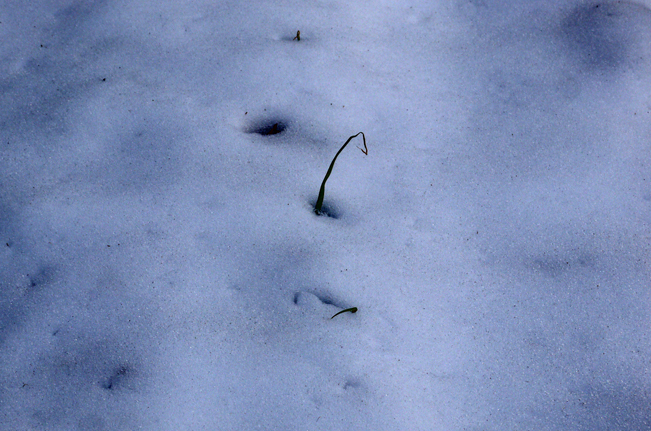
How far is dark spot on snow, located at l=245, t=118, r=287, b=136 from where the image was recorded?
1.60 meters

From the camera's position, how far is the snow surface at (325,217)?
1190 mm

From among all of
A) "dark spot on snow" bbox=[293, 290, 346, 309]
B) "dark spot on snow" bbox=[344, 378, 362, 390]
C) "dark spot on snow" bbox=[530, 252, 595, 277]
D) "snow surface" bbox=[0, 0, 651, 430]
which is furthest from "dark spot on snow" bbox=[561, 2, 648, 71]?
"dark spot on snow" bbox=[344, 378, 362, 390]

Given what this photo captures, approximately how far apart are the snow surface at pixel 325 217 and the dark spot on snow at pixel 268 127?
0.01 metres

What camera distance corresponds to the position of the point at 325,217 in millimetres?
1448

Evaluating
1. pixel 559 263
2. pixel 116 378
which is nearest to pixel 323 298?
pixel 116 378

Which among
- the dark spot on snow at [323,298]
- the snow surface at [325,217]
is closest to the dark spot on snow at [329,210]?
the snow surface at [325,217]

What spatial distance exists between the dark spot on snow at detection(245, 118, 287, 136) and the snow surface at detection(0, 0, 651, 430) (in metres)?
0.01

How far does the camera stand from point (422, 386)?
3.92ft

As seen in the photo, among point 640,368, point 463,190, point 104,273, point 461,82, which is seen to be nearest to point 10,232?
point 104,273

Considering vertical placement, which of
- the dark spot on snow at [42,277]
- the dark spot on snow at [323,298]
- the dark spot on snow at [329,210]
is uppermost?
the dark spot on snow at [329,210]

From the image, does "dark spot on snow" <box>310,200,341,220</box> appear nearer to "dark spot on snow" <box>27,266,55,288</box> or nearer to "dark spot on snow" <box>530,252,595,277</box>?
"dark spot on snow" <box>530,252,595,277</box>

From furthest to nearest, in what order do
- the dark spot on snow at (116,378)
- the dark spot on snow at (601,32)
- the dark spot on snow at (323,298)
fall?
1. the dark spot on snow at (601,32)
2. the dark spot on snow at (323,298)
3. the dark spot on snow at (116,378)

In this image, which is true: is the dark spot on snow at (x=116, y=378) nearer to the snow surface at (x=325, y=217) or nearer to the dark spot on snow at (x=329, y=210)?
the snow surface at (x=325, y=217)

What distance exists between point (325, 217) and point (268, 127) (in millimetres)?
406
